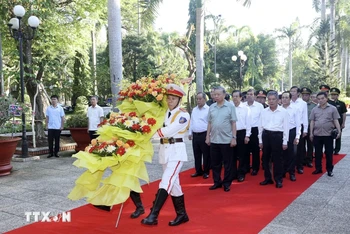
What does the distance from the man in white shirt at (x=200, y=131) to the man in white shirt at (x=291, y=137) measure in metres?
1.46

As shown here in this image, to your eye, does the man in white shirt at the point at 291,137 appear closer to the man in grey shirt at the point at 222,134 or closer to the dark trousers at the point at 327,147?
the dark trousers at the point at 327,147

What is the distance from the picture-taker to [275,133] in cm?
586

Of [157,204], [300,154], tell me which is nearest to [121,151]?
[157,204]

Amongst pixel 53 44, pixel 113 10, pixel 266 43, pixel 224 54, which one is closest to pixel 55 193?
pixel 113 10

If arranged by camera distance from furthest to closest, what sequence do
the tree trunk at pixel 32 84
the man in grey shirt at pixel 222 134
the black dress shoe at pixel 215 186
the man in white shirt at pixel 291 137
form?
the tree trunk at pixel 32 84, the man in white shirt at pixel 291 137, the black dress shoe at pixel 215 186, the man in grey shirt at pixel 222 134

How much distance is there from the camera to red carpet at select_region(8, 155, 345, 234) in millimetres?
3898

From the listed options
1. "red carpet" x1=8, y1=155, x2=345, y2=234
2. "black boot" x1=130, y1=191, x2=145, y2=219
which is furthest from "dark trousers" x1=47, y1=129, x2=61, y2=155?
"black boot" x1=130, y1=191, x2=145, y2=219

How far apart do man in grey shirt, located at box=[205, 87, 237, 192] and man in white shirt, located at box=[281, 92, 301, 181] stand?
4.37 feet

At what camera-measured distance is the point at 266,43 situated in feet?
134

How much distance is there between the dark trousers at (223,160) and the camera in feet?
18.5

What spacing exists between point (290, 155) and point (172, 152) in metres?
3.24

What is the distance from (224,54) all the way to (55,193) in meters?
36.4

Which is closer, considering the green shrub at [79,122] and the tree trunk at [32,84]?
the green shrub at [79,122]

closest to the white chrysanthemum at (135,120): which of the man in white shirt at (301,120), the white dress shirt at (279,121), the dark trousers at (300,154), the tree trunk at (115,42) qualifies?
the white dress shirt at (279,121)
